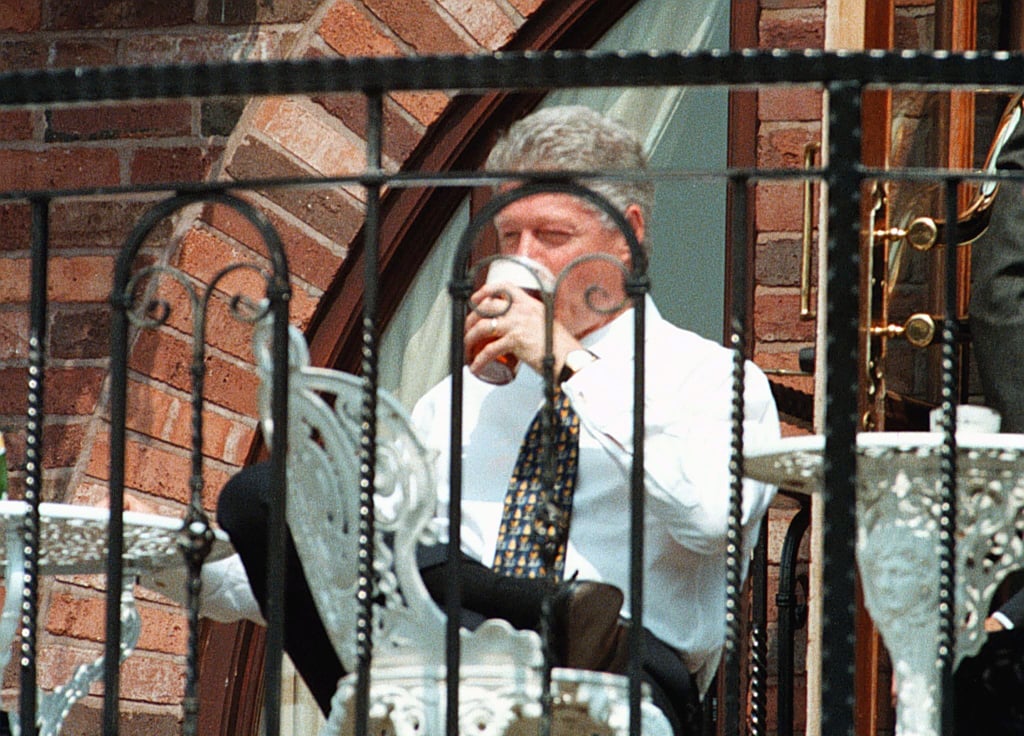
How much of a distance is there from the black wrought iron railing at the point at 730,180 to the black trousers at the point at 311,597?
9.3 inches

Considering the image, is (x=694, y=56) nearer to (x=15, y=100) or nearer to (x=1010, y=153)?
(x=15, y=100)

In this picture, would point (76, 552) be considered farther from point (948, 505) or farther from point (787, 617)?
point (787, 617)

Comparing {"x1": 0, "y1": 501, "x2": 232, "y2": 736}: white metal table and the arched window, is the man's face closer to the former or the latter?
{"x1": 0, "y1": 501, "x2": 232, "y2": 736}: white metal table

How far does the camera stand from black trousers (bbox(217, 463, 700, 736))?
231 centimetres

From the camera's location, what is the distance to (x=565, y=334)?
8.41 ft

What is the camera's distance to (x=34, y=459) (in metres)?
2.12

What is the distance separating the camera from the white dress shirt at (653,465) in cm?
248

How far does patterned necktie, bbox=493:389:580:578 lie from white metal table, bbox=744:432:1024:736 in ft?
1.70

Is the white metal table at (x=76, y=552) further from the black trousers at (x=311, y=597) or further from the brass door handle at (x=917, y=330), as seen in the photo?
the brass door handle at (x=917, y=330)

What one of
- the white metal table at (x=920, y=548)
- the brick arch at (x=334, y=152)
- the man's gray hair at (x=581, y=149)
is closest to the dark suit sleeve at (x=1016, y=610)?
the white metal table at (x=920, y=548)

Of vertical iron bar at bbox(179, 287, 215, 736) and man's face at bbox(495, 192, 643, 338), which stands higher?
man's face at bbox(495, 192, 643, 338)

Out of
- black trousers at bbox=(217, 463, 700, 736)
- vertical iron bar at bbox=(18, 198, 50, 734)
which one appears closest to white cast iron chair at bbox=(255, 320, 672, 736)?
black trousers at bbox=(217, 463, 700, 736)

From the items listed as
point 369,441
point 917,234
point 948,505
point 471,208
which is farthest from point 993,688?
point 471,208

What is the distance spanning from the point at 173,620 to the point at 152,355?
608mm
